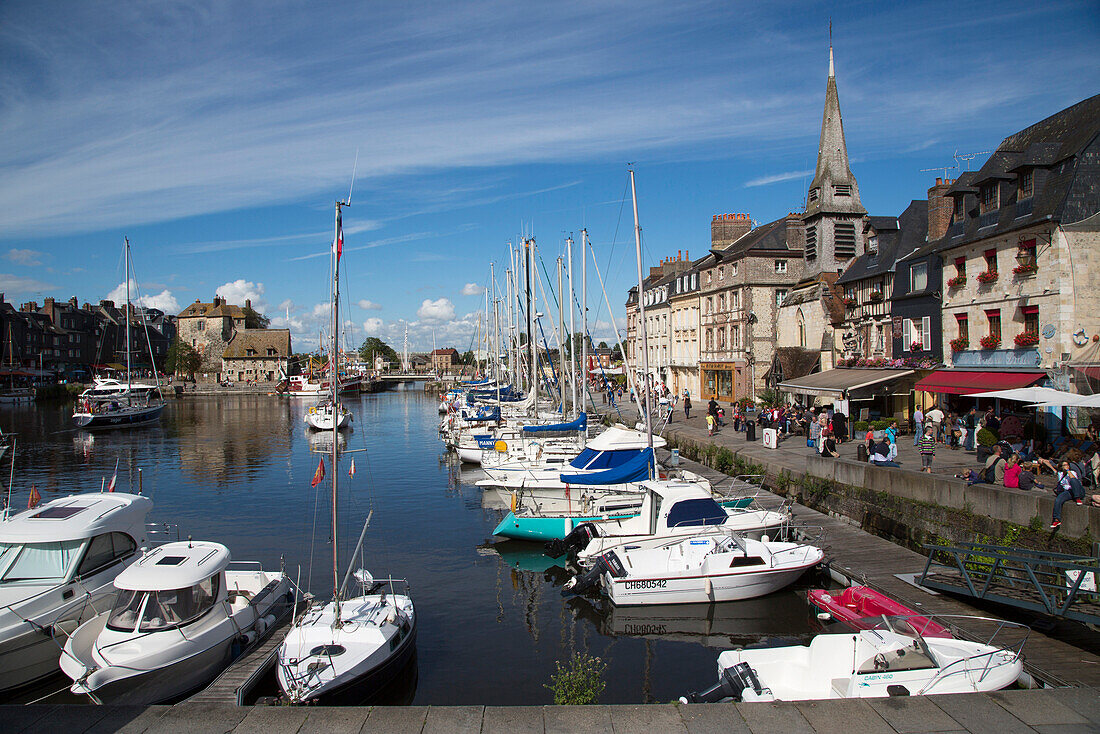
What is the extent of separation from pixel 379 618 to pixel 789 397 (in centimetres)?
3047

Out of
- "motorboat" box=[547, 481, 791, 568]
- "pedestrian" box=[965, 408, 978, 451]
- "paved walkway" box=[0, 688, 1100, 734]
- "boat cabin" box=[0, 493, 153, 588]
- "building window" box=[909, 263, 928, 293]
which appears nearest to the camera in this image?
"paved walkway" box=[0, 688, 1100, 734]

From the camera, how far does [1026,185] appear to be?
71.6 ft

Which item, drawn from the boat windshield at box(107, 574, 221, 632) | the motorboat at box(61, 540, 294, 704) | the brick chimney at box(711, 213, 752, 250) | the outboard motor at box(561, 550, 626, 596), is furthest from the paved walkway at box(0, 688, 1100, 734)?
the brick chimney at box(711, 213, 752, 250)

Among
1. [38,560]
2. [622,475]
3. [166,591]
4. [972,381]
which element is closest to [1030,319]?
[972,381]

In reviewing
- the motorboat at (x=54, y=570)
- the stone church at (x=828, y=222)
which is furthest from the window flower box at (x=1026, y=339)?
the motorboat at (x=54, y=570)

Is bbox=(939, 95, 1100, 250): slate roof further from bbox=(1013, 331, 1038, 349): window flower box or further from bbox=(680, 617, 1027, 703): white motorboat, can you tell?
bbox=(680, 617, 1027, 703): white motorboat

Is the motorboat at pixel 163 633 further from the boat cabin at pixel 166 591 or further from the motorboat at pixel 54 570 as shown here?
the motorboat at pixel 54 570

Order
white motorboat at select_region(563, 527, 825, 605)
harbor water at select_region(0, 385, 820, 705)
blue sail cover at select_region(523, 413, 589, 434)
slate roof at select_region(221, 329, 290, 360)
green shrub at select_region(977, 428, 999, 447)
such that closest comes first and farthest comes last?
1. harbor water at select_region(0, 385, 820, 705)
2. white motorboat at select_region(563, 527, 825, 605)
3. green shrub at select_region(977, 428, 999, 447)
4. blue sail cover at select_region(523, 413, 589, 434)
5. slate roof at select_region(221, 329, 290, 360)

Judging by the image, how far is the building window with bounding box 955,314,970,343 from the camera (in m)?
24.5

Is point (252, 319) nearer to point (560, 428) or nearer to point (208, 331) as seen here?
point (208, 331)

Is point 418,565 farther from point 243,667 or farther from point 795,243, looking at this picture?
point 795,243

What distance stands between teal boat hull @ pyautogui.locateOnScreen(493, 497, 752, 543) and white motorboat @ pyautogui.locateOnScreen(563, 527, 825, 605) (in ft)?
13.1

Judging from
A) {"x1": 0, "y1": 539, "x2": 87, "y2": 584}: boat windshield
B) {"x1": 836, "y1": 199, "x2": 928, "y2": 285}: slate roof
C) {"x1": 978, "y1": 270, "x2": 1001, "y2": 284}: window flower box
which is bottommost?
{"x1": 0, "y1": 539, "x2": 87, "y2": 584}: boat windshield

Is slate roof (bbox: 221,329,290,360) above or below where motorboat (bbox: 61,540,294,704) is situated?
above
